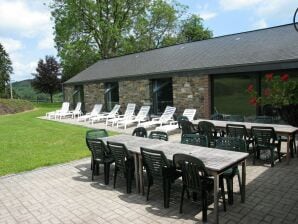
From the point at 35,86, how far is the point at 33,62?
178 inches

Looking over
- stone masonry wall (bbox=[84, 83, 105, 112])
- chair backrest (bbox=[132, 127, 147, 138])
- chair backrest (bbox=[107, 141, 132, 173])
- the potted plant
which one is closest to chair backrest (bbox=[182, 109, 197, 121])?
chair backrest (bbox=[132, 127, 147, 138])

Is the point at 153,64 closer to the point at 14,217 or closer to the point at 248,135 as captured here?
the point at 248,135

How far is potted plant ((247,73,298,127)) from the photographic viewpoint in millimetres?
2975

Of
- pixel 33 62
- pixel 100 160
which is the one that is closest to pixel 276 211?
pixel 100 160

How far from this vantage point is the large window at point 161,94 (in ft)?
46.0

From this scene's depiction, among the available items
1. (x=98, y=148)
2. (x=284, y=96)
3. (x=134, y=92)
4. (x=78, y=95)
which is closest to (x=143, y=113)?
(x=134, y=92)

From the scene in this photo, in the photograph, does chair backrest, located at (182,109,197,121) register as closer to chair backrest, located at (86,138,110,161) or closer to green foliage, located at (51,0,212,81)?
chair backrest, located at (86,138,110,161)

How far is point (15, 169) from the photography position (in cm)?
715

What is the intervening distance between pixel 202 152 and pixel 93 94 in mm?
15334

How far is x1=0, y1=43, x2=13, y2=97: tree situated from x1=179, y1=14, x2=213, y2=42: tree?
25.5m

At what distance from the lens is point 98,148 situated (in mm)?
5938

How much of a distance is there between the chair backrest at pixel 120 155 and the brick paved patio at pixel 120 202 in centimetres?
52

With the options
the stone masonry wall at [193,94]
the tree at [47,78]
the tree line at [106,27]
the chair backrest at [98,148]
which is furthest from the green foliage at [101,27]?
the chair backrest at [98,148]

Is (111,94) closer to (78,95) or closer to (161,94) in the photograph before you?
(161,94)
